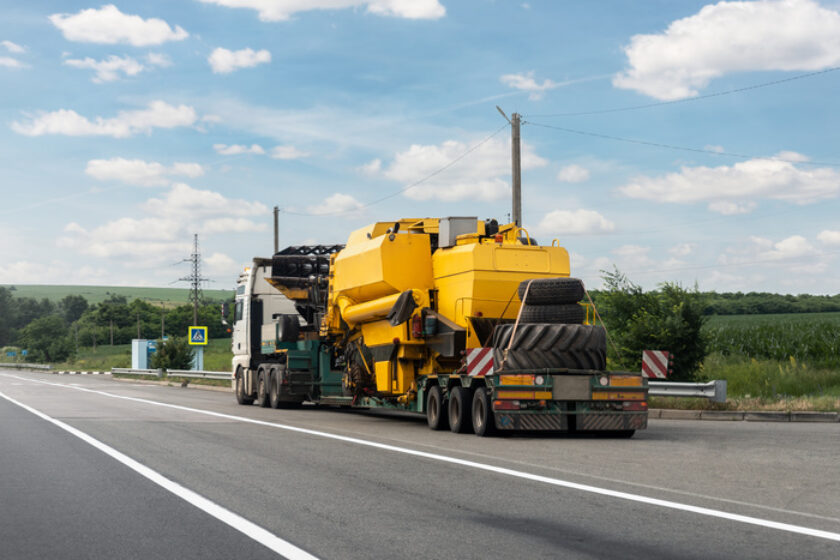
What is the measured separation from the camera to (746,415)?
64.2 ft

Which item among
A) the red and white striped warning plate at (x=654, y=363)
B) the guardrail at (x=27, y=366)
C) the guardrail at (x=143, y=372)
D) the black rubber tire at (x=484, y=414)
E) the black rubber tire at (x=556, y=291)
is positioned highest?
the black rubber tire at (x=556, y=291)

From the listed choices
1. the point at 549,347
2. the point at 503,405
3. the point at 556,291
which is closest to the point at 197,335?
the point at 556,291

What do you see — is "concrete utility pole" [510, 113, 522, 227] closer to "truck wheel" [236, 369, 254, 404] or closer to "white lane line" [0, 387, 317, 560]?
"truck wheel" [236, 369, 254, 404]

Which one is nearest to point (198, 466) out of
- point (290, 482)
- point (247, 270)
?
point (290, 482)

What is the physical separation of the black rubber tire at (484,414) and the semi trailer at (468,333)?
2 cm

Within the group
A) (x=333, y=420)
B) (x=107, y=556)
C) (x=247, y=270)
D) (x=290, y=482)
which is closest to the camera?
(x=107, y=556)

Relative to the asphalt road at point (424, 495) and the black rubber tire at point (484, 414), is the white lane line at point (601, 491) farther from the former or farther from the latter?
the black rubber tire at point (484, 414)

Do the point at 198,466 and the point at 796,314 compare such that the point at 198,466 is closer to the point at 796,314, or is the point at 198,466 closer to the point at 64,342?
the point at 796,314

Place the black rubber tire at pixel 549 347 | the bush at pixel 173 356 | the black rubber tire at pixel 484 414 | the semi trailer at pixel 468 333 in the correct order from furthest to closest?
the bush at pixel 173 356, the black rubber tire at pixel 549 347, the black rubber tire at pixel 484 414, the semi trailer at pixel 468 333

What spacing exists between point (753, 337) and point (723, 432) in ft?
72.9

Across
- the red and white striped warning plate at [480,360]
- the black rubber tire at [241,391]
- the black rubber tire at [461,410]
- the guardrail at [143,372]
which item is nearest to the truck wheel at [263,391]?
the black rubber tire at [241,391]

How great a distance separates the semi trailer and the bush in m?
35.4

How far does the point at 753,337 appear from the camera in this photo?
37.0m

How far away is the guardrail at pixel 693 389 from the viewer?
66.3ft
